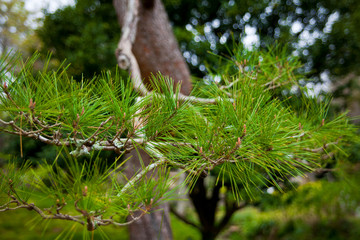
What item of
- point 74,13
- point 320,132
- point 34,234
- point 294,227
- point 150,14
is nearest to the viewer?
point 320,132

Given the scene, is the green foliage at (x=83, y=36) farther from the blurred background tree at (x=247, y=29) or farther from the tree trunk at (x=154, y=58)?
the tree trunk at (x=154, y=58)

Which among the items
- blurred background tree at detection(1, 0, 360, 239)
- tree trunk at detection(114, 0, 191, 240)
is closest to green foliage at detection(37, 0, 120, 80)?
blurred background tree at detection(1, 0, 360, 239)

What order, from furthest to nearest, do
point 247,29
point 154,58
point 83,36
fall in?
point 247,29
point 83,36
point 154,58

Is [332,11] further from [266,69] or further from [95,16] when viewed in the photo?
[95,16]

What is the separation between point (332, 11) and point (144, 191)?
286 cm

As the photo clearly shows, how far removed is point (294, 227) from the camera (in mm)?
3732

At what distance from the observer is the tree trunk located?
189cm

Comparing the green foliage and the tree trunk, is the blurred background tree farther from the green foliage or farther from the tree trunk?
the tree trunk

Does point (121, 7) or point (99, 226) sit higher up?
point (121, 7)

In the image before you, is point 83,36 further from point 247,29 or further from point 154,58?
point 247,29

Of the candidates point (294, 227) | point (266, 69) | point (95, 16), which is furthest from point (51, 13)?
point (294, 227)

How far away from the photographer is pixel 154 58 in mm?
1946

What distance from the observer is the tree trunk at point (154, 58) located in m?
1.89

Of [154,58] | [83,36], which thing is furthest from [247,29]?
[83,36]
